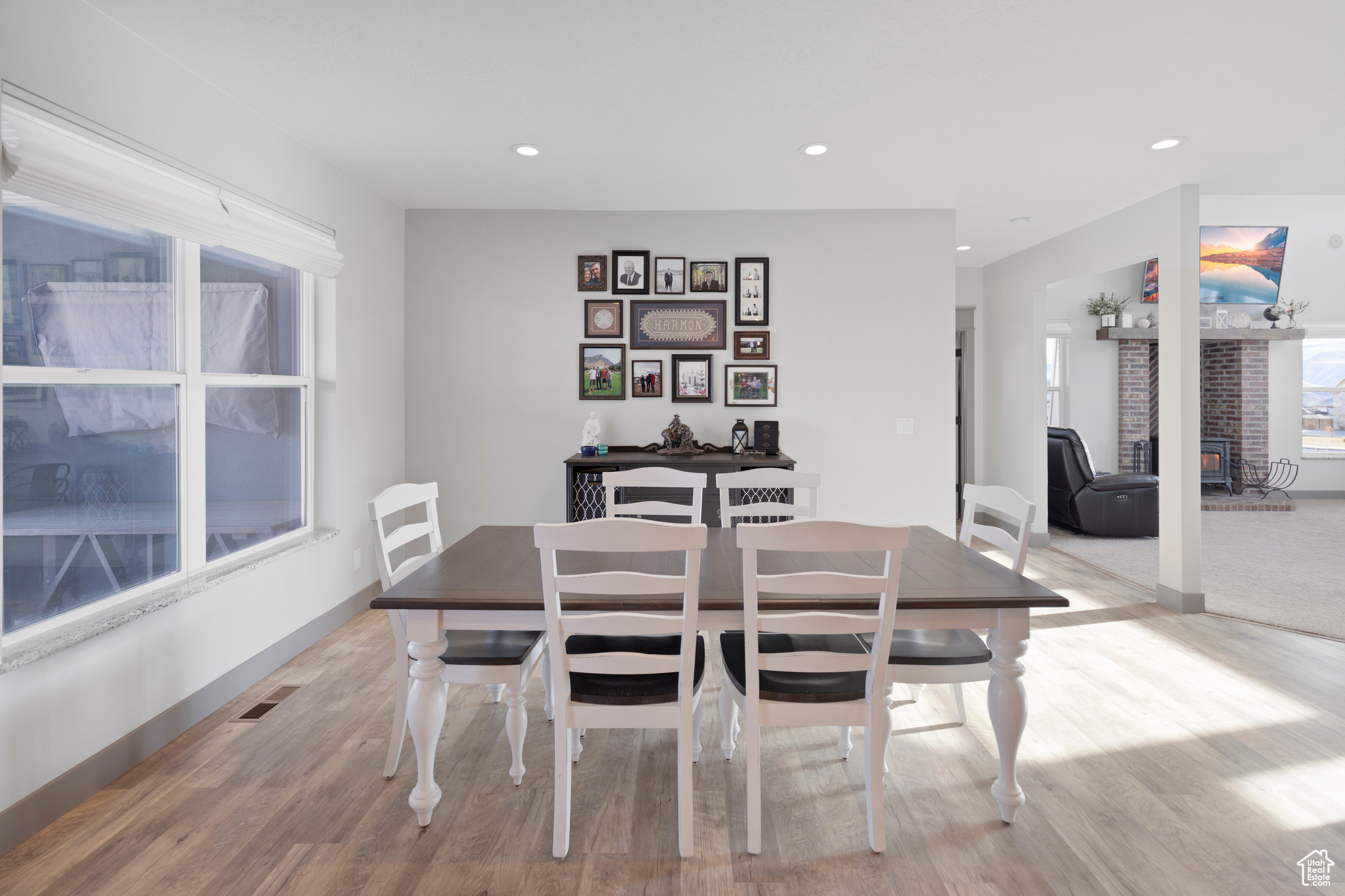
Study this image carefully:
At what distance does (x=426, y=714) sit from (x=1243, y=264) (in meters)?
9.86

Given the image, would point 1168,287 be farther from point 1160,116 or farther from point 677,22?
point 677,22

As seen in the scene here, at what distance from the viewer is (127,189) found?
86.0 inches

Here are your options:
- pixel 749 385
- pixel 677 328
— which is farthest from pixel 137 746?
pixel 749 385

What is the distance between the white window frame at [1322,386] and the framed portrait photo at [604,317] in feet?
28.5

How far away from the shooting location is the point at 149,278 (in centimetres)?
246

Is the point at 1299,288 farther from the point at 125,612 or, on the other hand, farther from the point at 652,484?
the point at 125,612

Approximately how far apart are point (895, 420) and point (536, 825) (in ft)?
11.6

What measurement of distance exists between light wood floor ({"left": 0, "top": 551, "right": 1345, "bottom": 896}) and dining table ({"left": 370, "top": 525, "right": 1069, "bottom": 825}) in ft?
0.61

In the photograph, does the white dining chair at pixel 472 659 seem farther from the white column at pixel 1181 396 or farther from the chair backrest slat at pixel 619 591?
the white column at pixel 1181 396

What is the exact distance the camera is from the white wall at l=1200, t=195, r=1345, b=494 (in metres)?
7.56

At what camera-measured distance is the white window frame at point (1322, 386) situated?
26.1 ft

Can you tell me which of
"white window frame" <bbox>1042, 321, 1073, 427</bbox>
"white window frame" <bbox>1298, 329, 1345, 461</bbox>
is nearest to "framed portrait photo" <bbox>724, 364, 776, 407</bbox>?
"white window frame" <bbox>1042, 321, 1073, 427</bbox>

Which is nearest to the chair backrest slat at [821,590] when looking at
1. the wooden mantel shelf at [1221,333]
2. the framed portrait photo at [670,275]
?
the framed portrait photo at [670,275]

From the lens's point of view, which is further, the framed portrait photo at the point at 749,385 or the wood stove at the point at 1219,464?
the wood stove at the point at 1219,464
